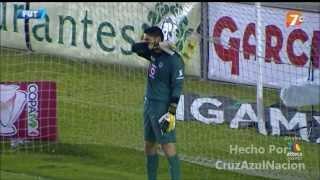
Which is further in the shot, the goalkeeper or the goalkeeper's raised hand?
the goalkeeper

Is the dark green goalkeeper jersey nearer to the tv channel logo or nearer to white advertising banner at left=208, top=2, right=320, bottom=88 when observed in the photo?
white advertising banner at left=208, top=2, right=320, bottom=88

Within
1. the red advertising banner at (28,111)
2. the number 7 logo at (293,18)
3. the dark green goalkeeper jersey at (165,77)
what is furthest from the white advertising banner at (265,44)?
the dark green goalkeeper jersey at (165,77)

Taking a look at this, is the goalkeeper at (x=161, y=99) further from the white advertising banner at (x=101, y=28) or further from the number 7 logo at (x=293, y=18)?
the number 7 logo at (x=293, y=18)

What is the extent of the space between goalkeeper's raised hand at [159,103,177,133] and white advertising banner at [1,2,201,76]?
24.1 feet

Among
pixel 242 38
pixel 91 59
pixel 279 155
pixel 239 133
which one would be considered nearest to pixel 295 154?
pixel 279 155

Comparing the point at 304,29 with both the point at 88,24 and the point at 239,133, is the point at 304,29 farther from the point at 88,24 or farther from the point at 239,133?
the point at 88,24

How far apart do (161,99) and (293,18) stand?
884 centimetres

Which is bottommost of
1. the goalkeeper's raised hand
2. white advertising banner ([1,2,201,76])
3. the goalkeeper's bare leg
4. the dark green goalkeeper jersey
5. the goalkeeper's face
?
the goalkeeper's bare leg

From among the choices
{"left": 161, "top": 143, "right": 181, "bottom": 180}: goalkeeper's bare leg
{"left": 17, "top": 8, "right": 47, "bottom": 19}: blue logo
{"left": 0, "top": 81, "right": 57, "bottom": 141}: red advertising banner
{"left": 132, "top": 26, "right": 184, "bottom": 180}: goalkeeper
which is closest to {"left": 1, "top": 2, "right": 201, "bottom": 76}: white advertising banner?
{"left": 17, "top": 8, "right": 47, "bottom": 19}: blue logo

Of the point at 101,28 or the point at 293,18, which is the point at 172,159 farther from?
the point at 101,28

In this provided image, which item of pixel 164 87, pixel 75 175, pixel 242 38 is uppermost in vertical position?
pixel 242 38

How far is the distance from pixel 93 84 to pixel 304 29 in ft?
14.0

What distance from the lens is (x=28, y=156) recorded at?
11484mm

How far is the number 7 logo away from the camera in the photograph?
55.1 feet
